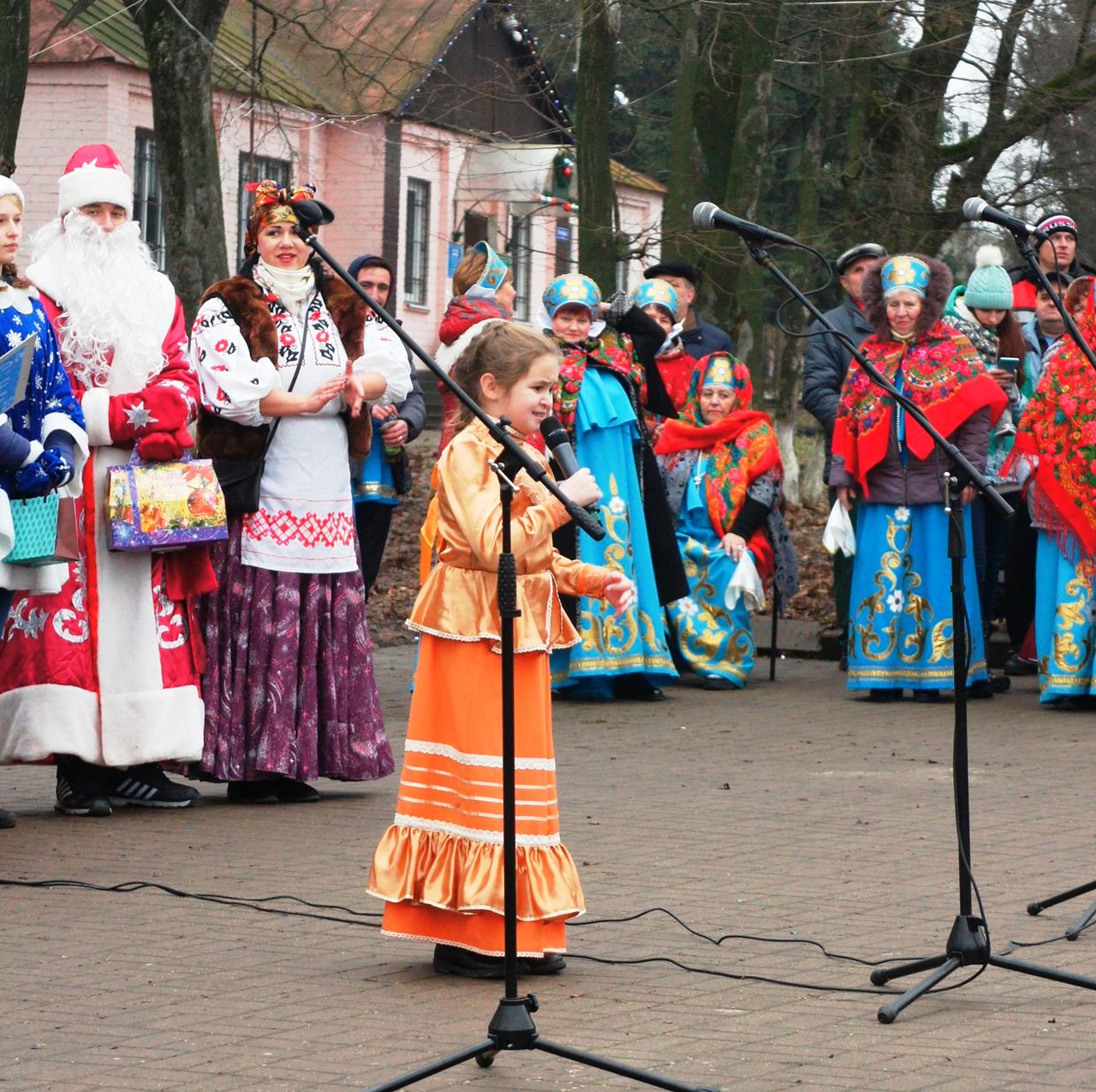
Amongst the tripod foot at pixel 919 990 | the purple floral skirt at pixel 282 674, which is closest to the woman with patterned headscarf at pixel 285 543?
the purple floral skirt at pixel 282 674

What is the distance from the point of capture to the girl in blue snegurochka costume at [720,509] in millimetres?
11867

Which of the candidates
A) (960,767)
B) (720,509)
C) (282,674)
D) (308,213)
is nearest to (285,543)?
(282,674)

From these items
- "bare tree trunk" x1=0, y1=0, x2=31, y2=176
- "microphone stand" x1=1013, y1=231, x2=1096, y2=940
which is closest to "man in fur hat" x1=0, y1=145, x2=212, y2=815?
"microphone stand" x1=1013, y1=231, x2=1096, y2=940

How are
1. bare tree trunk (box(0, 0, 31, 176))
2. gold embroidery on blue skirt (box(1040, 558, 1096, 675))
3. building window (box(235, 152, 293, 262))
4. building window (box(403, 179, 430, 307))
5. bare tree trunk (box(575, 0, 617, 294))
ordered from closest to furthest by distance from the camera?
gold embroidery on blue skirt (box(1040, 558, 1096, 675)) < bare tree trunk (box(0, 0, 31, 176)) < bare tree trunk (box(575, 0, 617, 294)) < building window (box(235, 152, 293, 262)) < building window (box(403, 179, 430, 307))

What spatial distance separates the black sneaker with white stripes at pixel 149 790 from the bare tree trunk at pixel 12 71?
6.64 metres

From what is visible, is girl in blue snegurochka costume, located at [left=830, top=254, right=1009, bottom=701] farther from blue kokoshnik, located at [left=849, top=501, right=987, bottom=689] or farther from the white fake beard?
the white fake beard

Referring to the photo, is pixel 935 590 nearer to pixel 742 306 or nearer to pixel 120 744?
pixel 120 744

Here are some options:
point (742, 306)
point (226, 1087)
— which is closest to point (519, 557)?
point (226, 1087)

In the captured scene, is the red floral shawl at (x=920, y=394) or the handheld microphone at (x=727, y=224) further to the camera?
the red floral shawl at (x=920, y=394)

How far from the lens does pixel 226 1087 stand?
4406 millimetres

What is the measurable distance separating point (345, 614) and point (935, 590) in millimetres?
4064

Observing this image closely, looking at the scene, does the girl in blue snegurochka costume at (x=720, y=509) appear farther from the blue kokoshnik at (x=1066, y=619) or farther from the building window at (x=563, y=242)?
the building window at (x=563, y=242)

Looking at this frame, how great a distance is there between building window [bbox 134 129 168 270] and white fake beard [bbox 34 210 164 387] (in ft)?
72.5

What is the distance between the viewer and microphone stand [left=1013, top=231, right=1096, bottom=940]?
573cm
